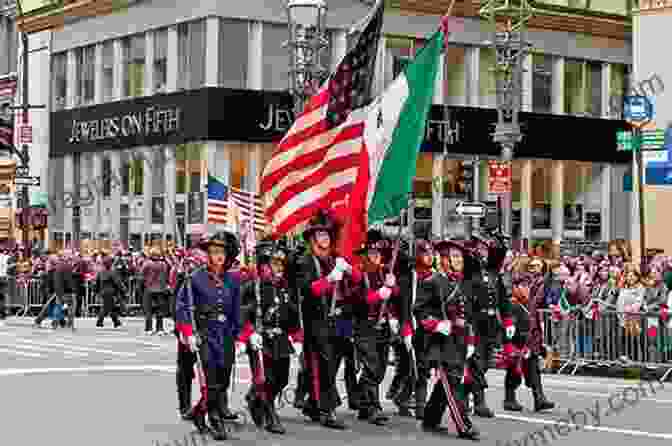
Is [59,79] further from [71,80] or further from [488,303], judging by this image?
[488,303]

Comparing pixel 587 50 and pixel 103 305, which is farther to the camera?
pixel 587 50

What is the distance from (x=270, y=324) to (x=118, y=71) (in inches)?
1352

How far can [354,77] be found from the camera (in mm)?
13914

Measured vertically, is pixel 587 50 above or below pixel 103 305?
above

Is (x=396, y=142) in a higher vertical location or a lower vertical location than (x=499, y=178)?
lower

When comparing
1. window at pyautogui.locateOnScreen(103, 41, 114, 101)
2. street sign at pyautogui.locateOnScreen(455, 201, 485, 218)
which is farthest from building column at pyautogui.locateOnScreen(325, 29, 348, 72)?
street sign at pyautogui.locateOnScreen(455, 201, 485, 218)

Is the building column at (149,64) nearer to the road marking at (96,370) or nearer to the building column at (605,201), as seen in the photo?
the building column at (605,201)

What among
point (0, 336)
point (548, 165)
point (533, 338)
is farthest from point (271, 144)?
point (533, 338)

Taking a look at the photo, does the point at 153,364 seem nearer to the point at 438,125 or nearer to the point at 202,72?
the point at 202,72

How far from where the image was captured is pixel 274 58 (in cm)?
4438

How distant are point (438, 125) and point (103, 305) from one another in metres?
18.2

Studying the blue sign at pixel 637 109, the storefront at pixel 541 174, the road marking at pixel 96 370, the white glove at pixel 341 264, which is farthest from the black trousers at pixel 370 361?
the storefront at pixel 541 174

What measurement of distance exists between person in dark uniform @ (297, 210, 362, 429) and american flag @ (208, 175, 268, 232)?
1.79 meters

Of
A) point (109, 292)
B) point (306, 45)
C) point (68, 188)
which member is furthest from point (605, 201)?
point (306, 45)
